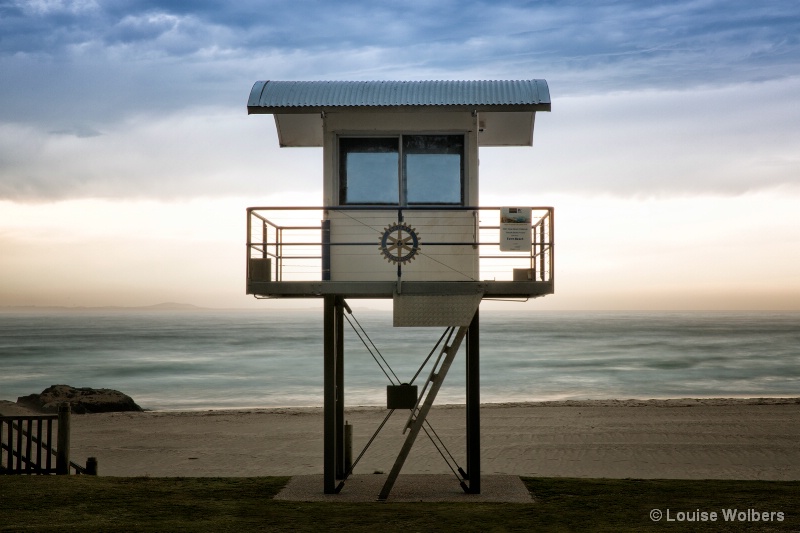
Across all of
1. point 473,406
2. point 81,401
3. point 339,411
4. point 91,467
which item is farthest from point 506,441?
point 81,401

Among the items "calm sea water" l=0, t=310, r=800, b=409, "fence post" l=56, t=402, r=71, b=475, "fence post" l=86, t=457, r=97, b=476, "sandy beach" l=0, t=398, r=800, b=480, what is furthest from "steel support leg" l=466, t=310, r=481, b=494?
"calm sea water" l=0, t=310, r=800, b=409

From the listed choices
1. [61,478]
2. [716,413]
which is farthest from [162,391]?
[61,478]

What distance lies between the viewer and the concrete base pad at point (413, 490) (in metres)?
11.2

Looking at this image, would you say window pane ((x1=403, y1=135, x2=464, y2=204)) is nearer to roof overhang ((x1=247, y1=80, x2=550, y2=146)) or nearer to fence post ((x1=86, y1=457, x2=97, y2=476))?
roof overhang ((x1=247, y1=80, x2=550, y2=146))

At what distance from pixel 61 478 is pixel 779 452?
58.3 ft

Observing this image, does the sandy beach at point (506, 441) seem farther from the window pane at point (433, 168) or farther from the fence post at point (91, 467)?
the window pane at point (433, 168)

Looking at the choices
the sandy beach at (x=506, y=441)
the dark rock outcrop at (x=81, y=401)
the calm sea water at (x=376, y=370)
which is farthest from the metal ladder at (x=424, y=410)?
the calm sea water at (x=376, y=370)

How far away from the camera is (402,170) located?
11.6 m

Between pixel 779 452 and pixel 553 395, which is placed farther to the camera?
pixel 553 395

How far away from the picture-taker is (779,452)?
20.7 meters

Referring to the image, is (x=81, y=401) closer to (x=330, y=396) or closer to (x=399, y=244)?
(x=330, y=396)

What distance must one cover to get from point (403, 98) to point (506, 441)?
13.6m

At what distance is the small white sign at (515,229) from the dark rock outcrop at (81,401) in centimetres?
2540

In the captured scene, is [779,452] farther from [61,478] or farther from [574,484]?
[61,478]
